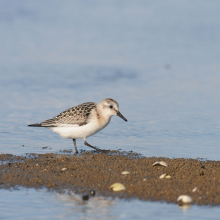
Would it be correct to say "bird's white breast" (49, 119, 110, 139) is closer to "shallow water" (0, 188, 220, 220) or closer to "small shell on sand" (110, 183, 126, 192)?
"small shell on sand" (110, 183, 126, 192)

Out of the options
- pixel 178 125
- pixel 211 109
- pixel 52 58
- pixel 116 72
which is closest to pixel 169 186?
pixel 178 125

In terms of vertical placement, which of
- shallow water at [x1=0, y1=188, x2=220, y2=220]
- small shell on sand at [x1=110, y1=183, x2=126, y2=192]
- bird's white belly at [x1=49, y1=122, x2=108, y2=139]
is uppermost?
bird's white belly at [x1=49, y1=122, x2=108, y2=139]

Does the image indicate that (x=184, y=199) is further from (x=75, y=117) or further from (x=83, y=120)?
(x=75, y=117)

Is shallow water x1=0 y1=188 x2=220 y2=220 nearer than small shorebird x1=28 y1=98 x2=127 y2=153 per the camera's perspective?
Yes

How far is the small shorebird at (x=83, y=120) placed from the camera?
410 inches

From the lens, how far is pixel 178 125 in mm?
13141

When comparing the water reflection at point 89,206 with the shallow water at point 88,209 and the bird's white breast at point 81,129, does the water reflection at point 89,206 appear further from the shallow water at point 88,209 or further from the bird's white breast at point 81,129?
the bird's white breast at point 81,129

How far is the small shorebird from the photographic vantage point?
34.1ft

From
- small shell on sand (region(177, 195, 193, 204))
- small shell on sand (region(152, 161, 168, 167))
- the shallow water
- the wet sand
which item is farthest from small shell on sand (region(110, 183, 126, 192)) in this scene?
small shell on sand (region(152, 161, 168, 167))

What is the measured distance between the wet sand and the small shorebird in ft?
2.84

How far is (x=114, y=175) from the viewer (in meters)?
7.84

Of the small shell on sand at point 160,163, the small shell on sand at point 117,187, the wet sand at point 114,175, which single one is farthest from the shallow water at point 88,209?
the small shell on sand at point 160,163

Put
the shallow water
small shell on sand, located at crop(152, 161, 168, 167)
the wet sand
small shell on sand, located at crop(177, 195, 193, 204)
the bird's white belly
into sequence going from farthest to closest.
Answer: the bird's white belly, small shell on sand, located at crop(152, 161, 168, 167), the wet sand, small shell on sand, located at crop(177, 195, 193, 204), the shallow water

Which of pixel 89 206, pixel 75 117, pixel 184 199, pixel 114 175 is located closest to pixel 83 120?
pixel 75 117
